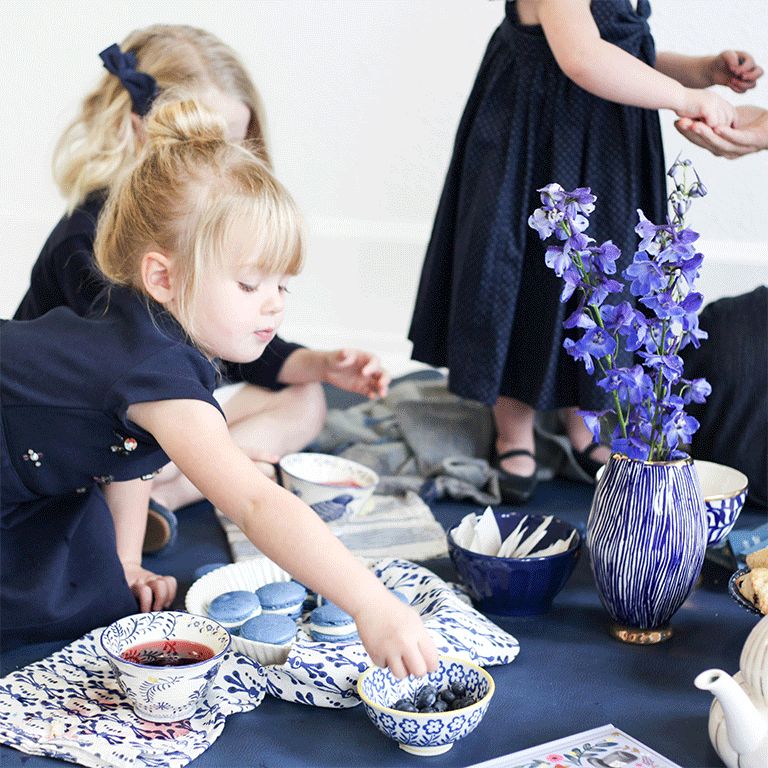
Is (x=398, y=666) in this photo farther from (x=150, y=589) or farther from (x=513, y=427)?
(x=513, y=427)

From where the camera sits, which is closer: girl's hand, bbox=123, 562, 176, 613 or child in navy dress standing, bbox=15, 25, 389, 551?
girl's hand, bbox=123, 562, 176, 613

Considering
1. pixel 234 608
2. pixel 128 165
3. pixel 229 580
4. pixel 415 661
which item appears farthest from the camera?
pixel 128 165

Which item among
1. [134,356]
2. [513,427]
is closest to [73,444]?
[134,356]

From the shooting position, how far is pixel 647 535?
3.92 ft

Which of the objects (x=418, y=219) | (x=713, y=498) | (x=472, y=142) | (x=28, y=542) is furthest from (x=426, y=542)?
(x=418, y=219)

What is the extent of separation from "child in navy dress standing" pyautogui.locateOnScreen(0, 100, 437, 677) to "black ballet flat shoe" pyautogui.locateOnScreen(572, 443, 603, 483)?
86 cm

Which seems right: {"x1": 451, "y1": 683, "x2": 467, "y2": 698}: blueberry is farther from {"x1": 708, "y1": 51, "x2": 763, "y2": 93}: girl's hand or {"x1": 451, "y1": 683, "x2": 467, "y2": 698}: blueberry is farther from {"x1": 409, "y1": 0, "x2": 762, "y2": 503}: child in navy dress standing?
{"x1": 708, "y1": 51, "x2": 763, "y2": 93}: girl's hand

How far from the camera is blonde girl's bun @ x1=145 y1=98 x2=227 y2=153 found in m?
1.30

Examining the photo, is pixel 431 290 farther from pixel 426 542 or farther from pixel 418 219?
pixel 418 219

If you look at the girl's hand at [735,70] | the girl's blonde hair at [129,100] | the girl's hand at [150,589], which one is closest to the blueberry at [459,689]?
the girl's hand at [150,589]

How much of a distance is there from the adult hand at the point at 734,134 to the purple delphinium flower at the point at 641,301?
491mm

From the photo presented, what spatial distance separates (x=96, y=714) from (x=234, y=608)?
214mm

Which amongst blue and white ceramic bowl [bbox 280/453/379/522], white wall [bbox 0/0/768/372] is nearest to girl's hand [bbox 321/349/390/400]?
blue and white ceramic bowl [bbox 280/453/379/522]

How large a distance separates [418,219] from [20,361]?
5.47 feet
